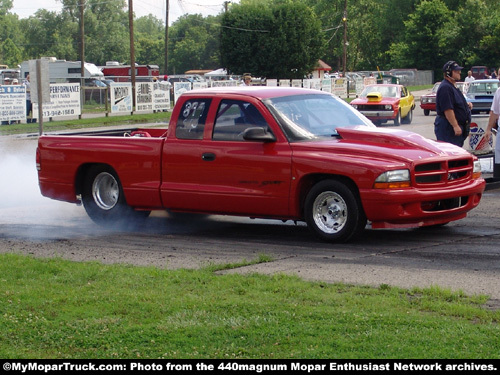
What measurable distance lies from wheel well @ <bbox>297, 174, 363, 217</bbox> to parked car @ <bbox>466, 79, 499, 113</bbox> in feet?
75.3

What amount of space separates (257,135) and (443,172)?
2039 mm

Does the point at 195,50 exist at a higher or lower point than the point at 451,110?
higher

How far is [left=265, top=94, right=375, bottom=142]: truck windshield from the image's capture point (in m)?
9.92

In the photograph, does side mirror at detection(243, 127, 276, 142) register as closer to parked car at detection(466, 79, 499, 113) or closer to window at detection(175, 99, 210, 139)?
Answer: window at detection(175, 99, 210, 139)

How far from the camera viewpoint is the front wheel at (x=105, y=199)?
36.7 feet

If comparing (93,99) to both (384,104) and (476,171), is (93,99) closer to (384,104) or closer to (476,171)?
(384,104)

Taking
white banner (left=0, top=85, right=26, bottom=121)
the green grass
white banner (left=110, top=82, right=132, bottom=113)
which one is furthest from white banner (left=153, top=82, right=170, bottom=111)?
the green grass

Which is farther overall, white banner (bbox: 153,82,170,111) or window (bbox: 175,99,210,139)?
white banner (bbox: 153,82,170,111)

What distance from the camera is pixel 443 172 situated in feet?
31.1

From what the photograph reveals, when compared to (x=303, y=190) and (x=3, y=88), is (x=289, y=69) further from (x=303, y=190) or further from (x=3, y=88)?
(x=303, y=190)

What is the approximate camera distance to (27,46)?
131250 millimetres

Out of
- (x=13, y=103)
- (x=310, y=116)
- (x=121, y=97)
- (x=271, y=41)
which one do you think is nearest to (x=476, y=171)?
(x=310, y=116)
